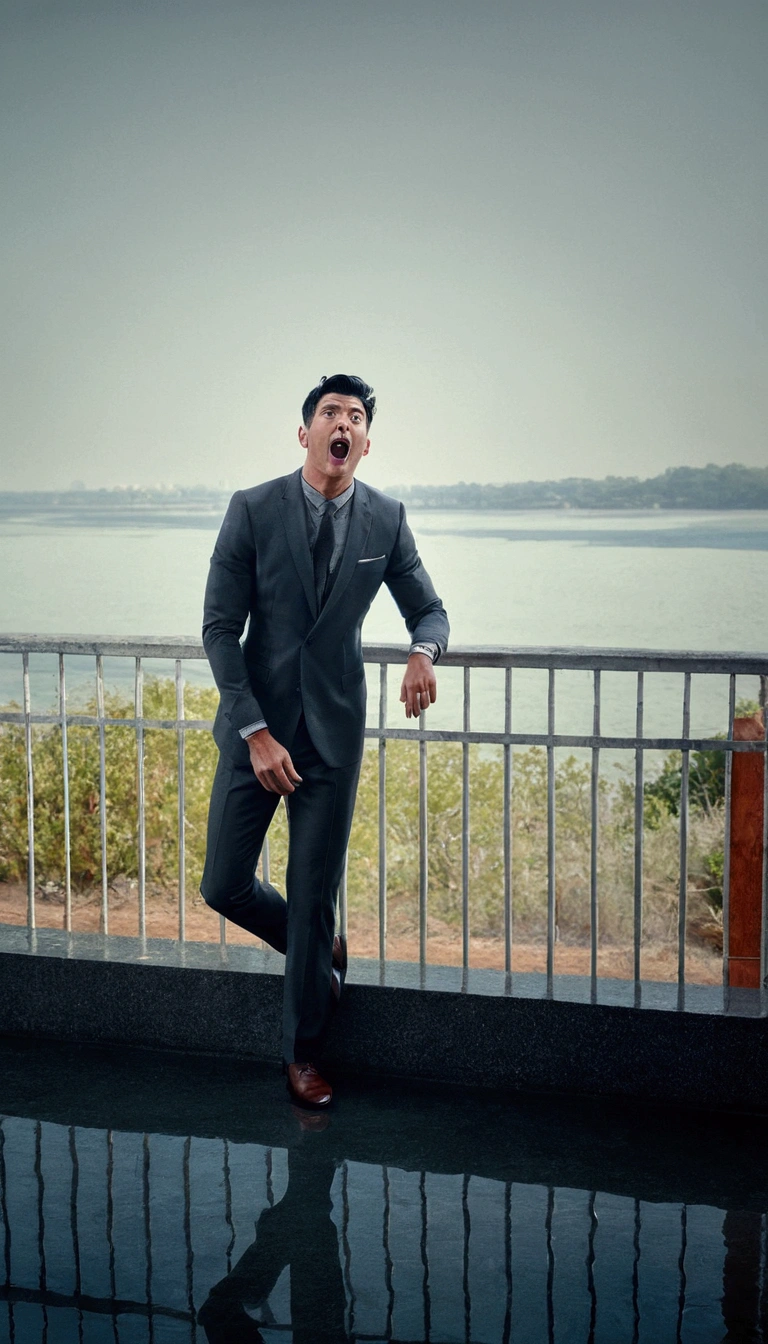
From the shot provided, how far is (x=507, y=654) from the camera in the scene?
3268mm

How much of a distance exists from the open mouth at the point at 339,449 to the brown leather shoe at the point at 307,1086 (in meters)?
1.49

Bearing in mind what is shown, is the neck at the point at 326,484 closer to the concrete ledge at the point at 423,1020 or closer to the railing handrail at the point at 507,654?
the railing handrail at the point at 507,654

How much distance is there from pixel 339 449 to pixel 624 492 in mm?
23094

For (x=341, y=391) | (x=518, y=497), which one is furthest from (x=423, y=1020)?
(x=518, y=497)

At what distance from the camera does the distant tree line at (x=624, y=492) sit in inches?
953

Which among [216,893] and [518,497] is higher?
[518,497]

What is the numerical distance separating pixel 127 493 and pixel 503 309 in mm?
8313

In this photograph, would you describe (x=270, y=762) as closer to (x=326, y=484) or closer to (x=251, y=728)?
(x=251, y=728)

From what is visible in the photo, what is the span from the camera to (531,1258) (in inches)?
96.1

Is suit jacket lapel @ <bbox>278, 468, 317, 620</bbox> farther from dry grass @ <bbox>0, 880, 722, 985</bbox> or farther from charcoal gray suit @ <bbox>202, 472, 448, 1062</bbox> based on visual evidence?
dry grass @ <bbox>0, 880, 722, 985</bbox>

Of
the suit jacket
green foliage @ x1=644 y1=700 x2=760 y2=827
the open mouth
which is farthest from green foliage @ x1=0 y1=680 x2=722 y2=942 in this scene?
the open mouth

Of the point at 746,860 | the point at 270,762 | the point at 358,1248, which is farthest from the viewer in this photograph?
the point at 746,860

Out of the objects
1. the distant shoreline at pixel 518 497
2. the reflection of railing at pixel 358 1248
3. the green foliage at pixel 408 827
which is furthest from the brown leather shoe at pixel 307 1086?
the distant shoreline at pixel 518 497

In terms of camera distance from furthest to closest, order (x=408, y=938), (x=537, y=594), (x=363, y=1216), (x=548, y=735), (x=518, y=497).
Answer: (x=518, y=497) → (x=537, y=594) → (x=408, y=938) → (x=548, y=735) → (x=363, y=1216)
